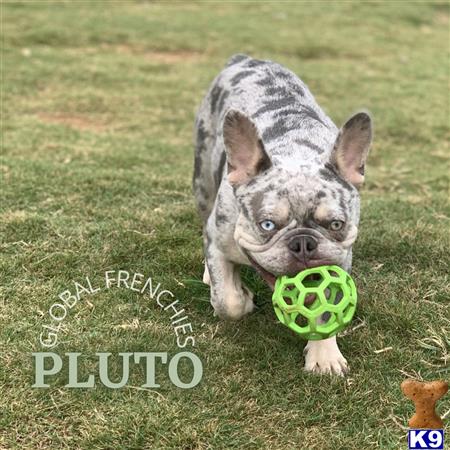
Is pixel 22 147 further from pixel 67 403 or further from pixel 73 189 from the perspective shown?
pixel 67 403

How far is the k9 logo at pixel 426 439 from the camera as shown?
10.1 feet

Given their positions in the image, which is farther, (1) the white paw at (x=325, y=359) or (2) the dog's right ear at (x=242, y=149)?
(1) the white paw at (x=325, y=359)

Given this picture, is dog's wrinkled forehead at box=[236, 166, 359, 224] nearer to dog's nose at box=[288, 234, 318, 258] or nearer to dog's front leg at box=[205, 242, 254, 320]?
dog's nose at box=[288, 234, 318, 258]

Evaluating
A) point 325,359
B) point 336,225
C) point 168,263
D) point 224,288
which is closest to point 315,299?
point 336,225

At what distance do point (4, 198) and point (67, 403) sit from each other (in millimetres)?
2893

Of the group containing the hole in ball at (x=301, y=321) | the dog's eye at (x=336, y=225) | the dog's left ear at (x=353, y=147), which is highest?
the dog's left ear at (x=353, y=147)

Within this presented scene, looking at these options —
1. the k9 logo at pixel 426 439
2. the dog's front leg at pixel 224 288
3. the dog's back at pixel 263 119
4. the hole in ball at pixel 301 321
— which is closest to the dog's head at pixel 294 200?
the dog's back at pixel 263 119

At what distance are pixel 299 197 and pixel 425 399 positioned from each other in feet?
3.65

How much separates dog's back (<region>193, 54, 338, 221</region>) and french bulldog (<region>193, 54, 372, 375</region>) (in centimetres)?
1

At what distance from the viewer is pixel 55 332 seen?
381 centimetres

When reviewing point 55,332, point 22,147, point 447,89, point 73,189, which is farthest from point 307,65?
point 55,332

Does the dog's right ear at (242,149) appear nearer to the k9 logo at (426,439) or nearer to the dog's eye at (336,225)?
the dog's eye at (336,225)

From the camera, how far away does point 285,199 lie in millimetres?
3137

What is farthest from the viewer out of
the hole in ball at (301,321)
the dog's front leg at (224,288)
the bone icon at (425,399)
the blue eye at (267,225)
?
the dog's front leg at (224,288)
